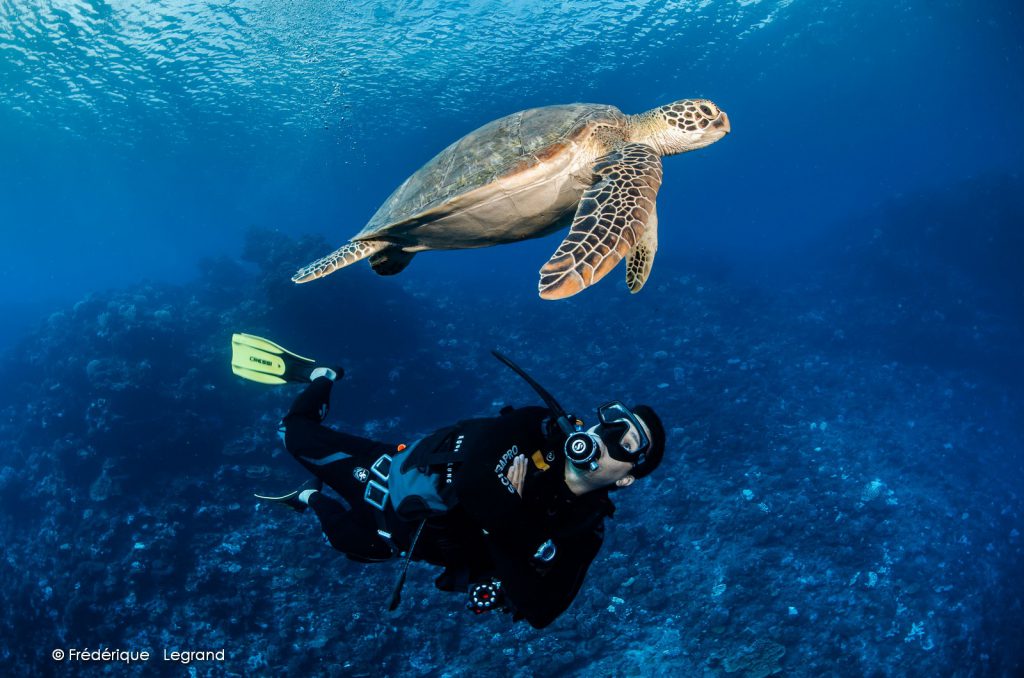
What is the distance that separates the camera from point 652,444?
2.31 meters

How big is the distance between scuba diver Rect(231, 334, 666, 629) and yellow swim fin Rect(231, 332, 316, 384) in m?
2.35

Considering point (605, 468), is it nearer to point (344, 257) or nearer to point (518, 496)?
point (518, 496)

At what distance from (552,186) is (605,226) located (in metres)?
1.07

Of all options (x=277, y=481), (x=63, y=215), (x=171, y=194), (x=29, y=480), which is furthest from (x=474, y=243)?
(x=63, y=215)

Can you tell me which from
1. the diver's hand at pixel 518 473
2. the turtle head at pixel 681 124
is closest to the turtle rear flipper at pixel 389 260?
the turtle head at pixel 681 124

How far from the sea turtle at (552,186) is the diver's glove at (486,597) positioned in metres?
1.99

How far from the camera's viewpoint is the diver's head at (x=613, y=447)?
2098 millimetres

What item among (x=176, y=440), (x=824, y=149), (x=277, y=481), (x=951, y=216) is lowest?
(x=824, y=149)

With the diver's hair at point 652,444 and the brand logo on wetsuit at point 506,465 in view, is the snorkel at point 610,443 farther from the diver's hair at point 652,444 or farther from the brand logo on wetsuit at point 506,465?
the brand logo on wetsuit at point 506,465

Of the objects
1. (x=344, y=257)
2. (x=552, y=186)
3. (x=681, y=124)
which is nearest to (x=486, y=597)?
(x=552, y=186)

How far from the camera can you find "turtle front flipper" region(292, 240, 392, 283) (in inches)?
Answer: 185

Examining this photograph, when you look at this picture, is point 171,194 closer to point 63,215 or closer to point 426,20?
point 63,215

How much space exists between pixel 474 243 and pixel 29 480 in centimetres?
1224

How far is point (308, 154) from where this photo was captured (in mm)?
35875
